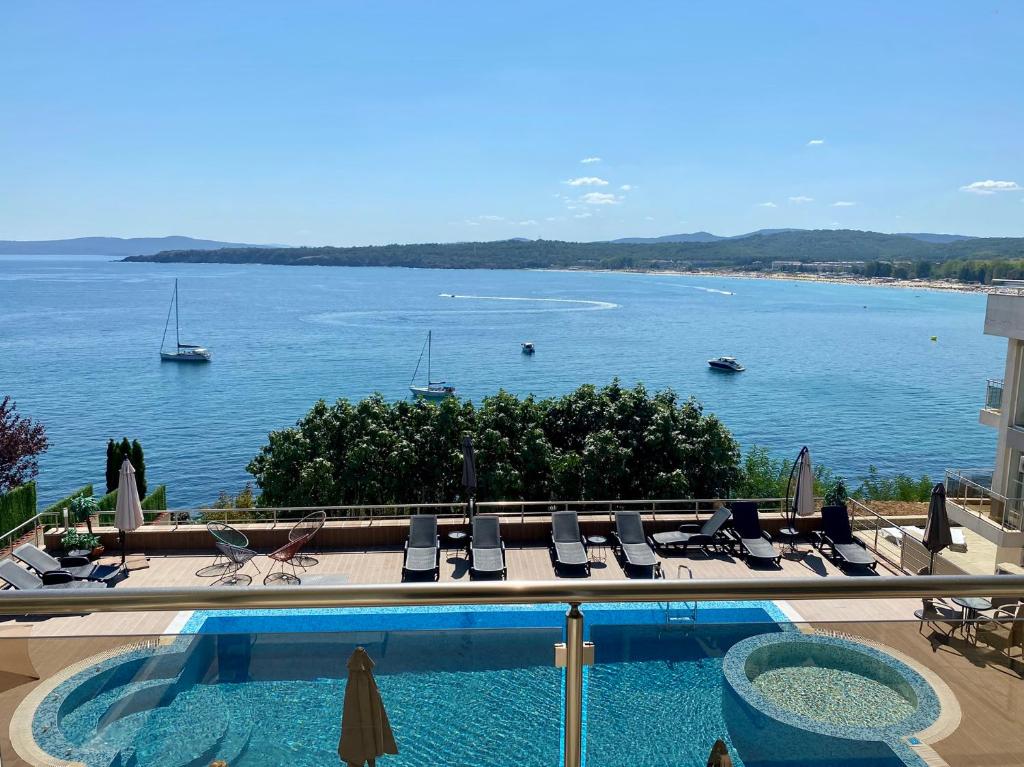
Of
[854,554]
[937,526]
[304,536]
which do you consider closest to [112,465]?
[304,536]

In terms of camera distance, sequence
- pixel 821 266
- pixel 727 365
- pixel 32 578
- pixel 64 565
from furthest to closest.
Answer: pixel 821 266
pixel 727 365
pixel 64 565
pixel 32 578

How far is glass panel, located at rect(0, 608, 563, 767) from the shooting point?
2100 mm

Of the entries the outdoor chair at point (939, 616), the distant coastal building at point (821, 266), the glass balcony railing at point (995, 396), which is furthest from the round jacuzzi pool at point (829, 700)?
the distant coastal building at point (821, 266)

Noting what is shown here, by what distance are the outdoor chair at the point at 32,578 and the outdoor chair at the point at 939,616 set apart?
1175 centimetres

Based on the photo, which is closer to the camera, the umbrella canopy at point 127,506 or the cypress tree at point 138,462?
the umbrella canopy at point 127,506

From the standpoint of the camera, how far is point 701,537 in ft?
47.5

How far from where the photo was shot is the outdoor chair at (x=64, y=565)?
12195 mm

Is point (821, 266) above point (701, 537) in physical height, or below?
above

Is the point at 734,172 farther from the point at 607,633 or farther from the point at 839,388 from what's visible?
the point at 607,633

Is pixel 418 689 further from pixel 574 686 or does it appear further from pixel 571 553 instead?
pixel 571 553

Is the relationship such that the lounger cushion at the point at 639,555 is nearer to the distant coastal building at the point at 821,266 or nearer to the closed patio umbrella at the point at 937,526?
the closed patio umbrella at the point at 937,526

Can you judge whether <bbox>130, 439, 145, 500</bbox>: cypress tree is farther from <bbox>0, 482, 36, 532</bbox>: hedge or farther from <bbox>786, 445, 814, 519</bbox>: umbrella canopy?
<bbox>786, 445, 814, 519</bbox>: umbrella canopy

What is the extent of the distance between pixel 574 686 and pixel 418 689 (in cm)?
43

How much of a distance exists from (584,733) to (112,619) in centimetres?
137
